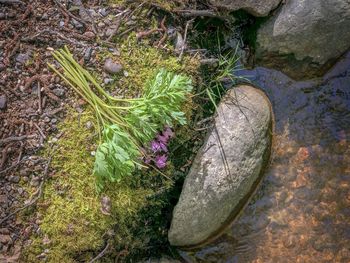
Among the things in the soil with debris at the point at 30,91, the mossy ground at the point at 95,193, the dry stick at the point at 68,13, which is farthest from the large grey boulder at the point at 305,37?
the dry stick at the point at 68,13

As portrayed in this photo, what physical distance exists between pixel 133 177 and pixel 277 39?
1647 millimetres

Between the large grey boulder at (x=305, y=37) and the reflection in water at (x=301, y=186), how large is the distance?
0.12 metres

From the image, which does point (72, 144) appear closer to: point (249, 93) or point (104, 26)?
point (104, 26)

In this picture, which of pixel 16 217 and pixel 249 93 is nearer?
pixel 16 217

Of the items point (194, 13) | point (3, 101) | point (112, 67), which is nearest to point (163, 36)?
point (194, 13)

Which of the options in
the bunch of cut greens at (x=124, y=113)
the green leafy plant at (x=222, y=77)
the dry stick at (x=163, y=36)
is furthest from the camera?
the green leafy plant at (x=222, y=77)

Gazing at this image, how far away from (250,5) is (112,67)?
3.93 ft

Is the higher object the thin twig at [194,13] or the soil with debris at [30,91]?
the thin twig at [194,13]

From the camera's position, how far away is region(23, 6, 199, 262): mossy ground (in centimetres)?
323

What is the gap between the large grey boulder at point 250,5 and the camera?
134 inches

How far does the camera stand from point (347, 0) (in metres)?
3.41

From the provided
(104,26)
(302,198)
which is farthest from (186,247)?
(104,26)

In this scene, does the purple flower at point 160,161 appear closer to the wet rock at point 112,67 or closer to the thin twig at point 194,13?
the wet rock at point 112,67

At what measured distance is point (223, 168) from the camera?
11.1 feet
